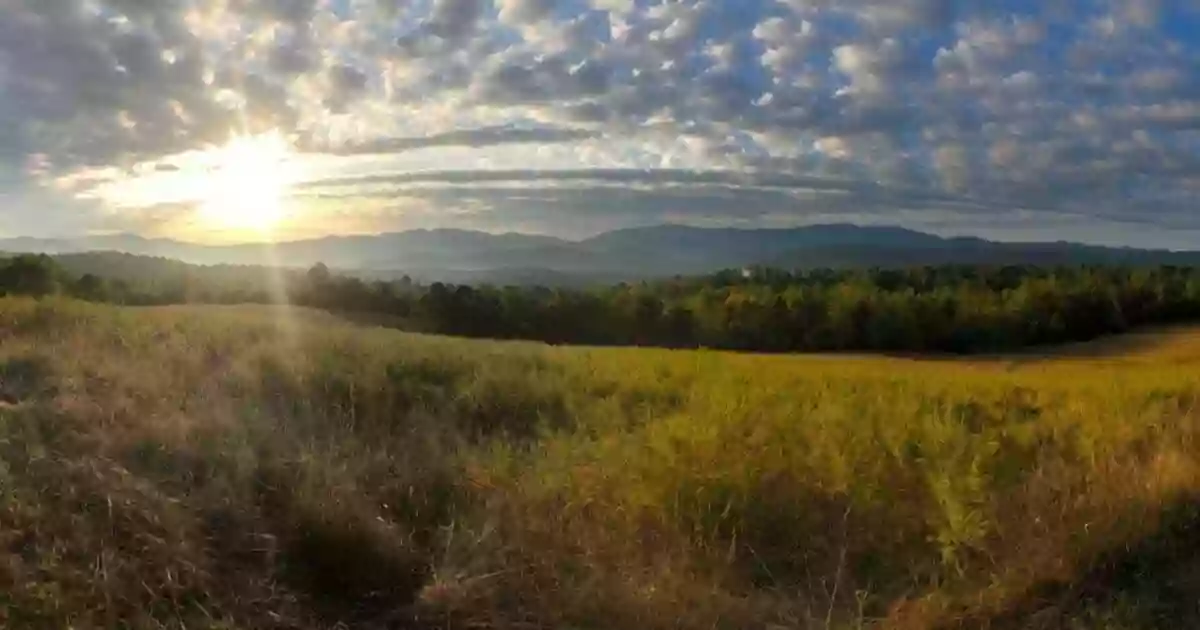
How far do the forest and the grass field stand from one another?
40.0 meters

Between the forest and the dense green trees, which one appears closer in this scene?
the forest

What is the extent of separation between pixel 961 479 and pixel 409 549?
317cm

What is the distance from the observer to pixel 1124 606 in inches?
208

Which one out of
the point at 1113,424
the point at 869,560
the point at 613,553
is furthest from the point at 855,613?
the point at 1113,424

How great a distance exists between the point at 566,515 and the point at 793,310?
51.7 m

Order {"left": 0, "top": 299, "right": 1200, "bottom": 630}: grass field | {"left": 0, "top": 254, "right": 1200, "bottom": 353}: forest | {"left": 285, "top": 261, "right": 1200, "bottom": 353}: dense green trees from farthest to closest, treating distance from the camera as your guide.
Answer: {"left": 285, "top": 261, "right": 1200, "bottom": 353}: dense green trees
{"left": 0, "top": 254, "right": 1200, "bottom": 353}: forest
{"left": 0, "top": 299, "right": 1200, "bottom": 630}: grass field

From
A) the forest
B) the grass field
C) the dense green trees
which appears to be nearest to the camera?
the grass field

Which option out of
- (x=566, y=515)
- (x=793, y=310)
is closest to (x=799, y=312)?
(x=793, y=310)

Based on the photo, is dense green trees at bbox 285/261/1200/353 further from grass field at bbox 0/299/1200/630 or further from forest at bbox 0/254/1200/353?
grass field at bbox 0/299/1200/630

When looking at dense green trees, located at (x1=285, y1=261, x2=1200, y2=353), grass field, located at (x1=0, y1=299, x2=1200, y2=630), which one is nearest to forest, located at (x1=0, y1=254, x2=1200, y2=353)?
dense green trees, located at (x1=285, y1=261, x2=1200, y2=353)

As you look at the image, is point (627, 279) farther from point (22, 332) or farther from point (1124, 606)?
point (1124, 606)

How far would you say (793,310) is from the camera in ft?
186

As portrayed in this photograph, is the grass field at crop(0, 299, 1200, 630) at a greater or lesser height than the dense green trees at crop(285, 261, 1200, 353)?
greater

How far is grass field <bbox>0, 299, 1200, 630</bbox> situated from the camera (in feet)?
16.5
